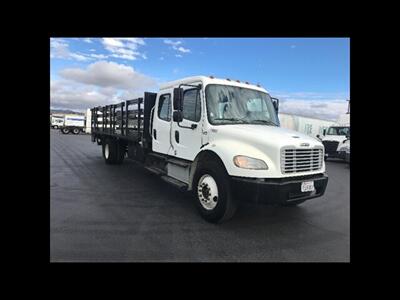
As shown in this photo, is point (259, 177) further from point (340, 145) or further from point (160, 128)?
point (340, 145)

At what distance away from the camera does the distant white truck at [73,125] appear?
42.2 m

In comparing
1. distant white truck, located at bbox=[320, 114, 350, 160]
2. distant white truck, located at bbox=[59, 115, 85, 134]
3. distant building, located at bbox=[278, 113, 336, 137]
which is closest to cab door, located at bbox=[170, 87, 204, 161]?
distant white truck, located at bbox=[320, 114, 350, 160]

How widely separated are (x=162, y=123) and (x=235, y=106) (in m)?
2.03

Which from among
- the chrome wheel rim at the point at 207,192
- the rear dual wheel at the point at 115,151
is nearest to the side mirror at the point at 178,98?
the chrome wheel rim at the point at 207,192

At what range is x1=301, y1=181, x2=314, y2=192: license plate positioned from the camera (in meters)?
4.18

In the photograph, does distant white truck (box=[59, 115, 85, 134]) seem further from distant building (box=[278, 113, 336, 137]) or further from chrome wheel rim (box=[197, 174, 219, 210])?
chrome wheel rim (box=[197, 174, 219, 210])

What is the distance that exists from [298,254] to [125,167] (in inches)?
310

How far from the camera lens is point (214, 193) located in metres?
4.43

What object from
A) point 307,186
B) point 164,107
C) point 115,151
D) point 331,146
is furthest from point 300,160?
point 331,146

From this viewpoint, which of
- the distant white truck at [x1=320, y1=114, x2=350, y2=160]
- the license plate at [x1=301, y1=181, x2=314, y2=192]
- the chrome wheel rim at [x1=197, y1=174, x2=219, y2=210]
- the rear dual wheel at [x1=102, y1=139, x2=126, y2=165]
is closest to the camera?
the license plate at [x1=301, y1=181, x2=314, y2=192]

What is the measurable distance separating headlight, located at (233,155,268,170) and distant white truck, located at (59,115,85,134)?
43.8 meters

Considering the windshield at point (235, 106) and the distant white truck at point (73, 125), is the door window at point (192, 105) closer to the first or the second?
the windshield at point (235, 106)

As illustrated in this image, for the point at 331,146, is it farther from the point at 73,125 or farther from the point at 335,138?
the point at 73,125
